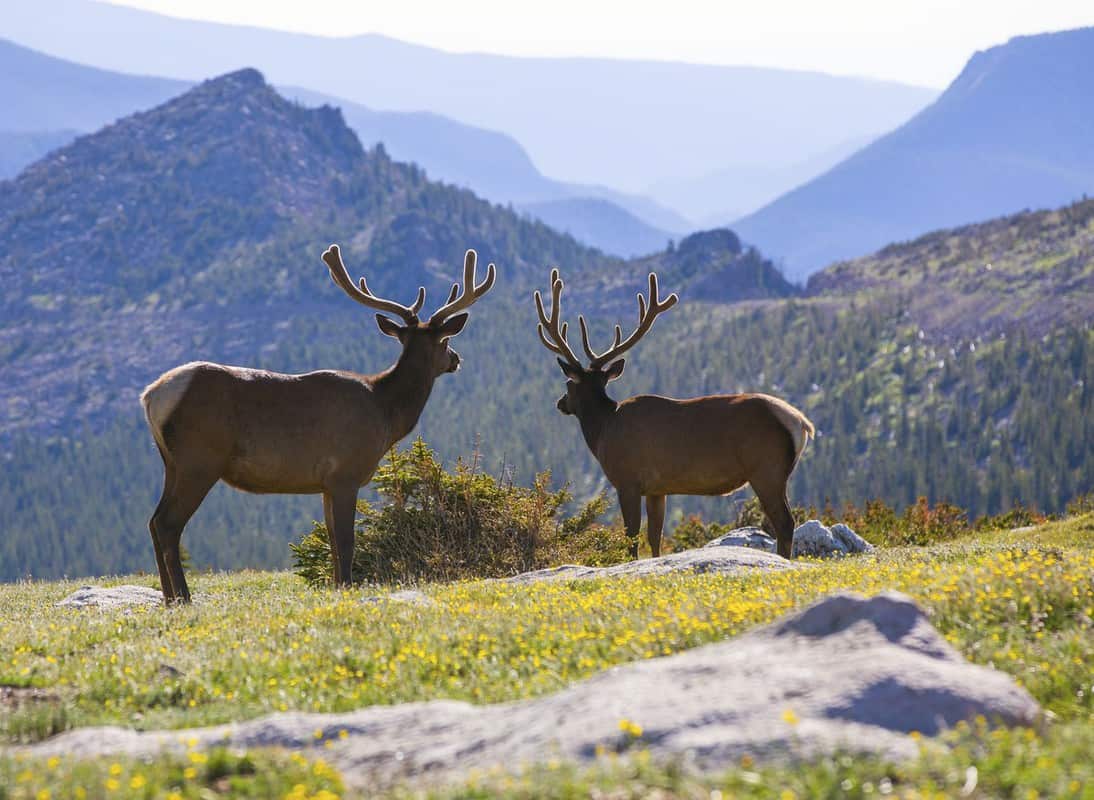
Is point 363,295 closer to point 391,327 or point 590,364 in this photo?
point 391,327

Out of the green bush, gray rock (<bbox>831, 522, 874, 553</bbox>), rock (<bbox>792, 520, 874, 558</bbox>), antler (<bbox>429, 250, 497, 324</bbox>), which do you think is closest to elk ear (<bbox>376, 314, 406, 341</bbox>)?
antler (<bbox>429, 250, 497, 324</bbox>)

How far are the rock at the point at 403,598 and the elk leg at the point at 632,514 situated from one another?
5.63m

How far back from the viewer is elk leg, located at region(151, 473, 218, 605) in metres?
14.5

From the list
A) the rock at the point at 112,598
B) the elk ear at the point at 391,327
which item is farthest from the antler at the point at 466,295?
the rock at the point at 112,598

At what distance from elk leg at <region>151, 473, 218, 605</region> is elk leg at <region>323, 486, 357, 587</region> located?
61.9 inches

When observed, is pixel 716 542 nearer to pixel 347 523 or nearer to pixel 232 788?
pixel 347 523

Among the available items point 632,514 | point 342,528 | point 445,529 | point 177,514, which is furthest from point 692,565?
point 177,514

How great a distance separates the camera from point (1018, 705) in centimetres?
650

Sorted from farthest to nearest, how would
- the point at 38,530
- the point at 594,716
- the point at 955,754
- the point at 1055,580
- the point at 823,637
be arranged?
the point at 38,530
the point at 1055,580
the point at 823,637
the point at 594,716
the point at 955,754

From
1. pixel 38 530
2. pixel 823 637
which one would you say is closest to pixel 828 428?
pixel 38 530

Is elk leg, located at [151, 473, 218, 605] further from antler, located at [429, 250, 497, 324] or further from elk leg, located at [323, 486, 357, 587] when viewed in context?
antler, located at [429, 250, 497, 324]

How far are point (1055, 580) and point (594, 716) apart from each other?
4.68 m

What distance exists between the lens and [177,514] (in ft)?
47.8

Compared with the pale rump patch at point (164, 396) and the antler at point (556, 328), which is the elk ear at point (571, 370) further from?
the pale rump patch at point (164, 396)
